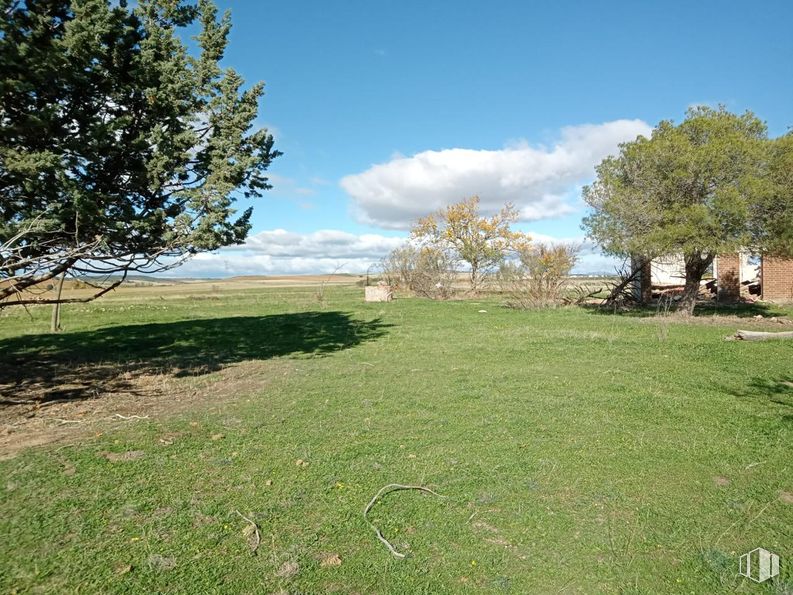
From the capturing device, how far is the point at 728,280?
82.9 ft

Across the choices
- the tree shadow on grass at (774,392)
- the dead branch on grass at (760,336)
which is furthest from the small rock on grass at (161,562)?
the dead branch on grass at (760,336)

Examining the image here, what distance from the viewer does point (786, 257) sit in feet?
53.8

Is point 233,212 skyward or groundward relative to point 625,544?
skyward

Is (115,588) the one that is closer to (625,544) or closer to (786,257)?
(625,544)

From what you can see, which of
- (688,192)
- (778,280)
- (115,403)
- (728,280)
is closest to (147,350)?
(115,403)

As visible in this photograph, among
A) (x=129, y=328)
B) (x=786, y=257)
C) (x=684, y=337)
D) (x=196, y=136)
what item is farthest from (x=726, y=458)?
(x=129, y=328)

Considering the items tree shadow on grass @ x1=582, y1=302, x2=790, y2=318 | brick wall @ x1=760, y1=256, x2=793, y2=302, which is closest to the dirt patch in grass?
tree shadow on grass @ x1=582, y1=302, x2=790, y2=318

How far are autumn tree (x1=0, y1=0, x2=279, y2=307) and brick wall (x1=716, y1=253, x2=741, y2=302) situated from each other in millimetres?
23925

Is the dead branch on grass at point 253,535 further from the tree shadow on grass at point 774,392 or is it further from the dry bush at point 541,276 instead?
the dry bush at point 541,276

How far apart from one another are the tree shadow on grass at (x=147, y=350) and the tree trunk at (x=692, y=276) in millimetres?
10601

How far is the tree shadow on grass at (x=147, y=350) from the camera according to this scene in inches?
344

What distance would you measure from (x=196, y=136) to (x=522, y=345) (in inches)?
327

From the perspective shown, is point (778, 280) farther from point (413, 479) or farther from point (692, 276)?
point (413, 479)

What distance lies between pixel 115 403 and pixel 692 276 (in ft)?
58.4
